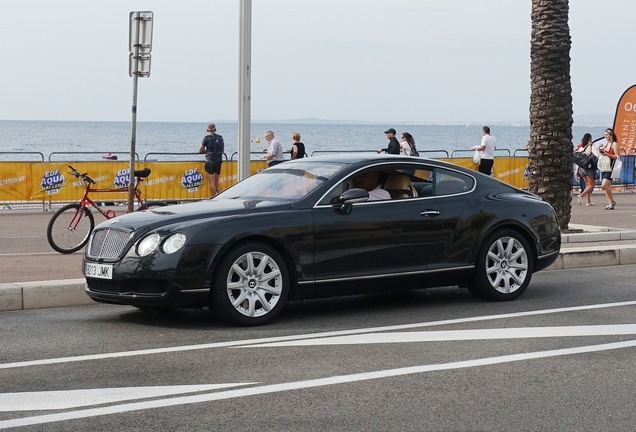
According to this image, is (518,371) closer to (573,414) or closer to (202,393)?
(573,414)

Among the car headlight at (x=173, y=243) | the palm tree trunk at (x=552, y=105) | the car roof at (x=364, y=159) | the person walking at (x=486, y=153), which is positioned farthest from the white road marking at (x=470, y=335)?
the person walking at (x=486, y=153)

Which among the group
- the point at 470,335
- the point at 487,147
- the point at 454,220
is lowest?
the point at 470,335

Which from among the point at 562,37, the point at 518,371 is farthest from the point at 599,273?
the point at 518,371

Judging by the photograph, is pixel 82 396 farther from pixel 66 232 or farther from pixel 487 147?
pixel 487 147

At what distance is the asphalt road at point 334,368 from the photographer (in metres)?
6.38

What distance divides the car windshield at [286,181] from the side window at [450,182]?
993 millimetres

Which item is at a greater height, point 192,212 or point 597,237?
point 192,212

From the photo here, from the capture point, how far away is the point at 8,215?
23.7 m

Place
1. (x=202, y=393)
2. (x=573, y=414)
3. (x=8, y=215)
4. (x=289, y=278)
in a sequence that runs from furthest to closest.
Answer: (x=8, y=215)
(x=289, y=278)
(x=202, y=393)
(x=573, y=414)

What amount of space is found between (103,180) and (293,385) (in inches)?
758

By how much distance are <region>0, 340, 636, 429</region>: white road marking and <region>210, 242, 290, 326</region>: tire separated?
7.16ft

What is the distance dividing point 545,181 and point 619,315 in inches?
276

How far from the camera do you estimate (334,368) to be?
777 cm

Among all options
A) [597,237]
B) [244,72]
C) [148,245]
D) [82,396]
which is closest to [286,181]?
[148,245]
